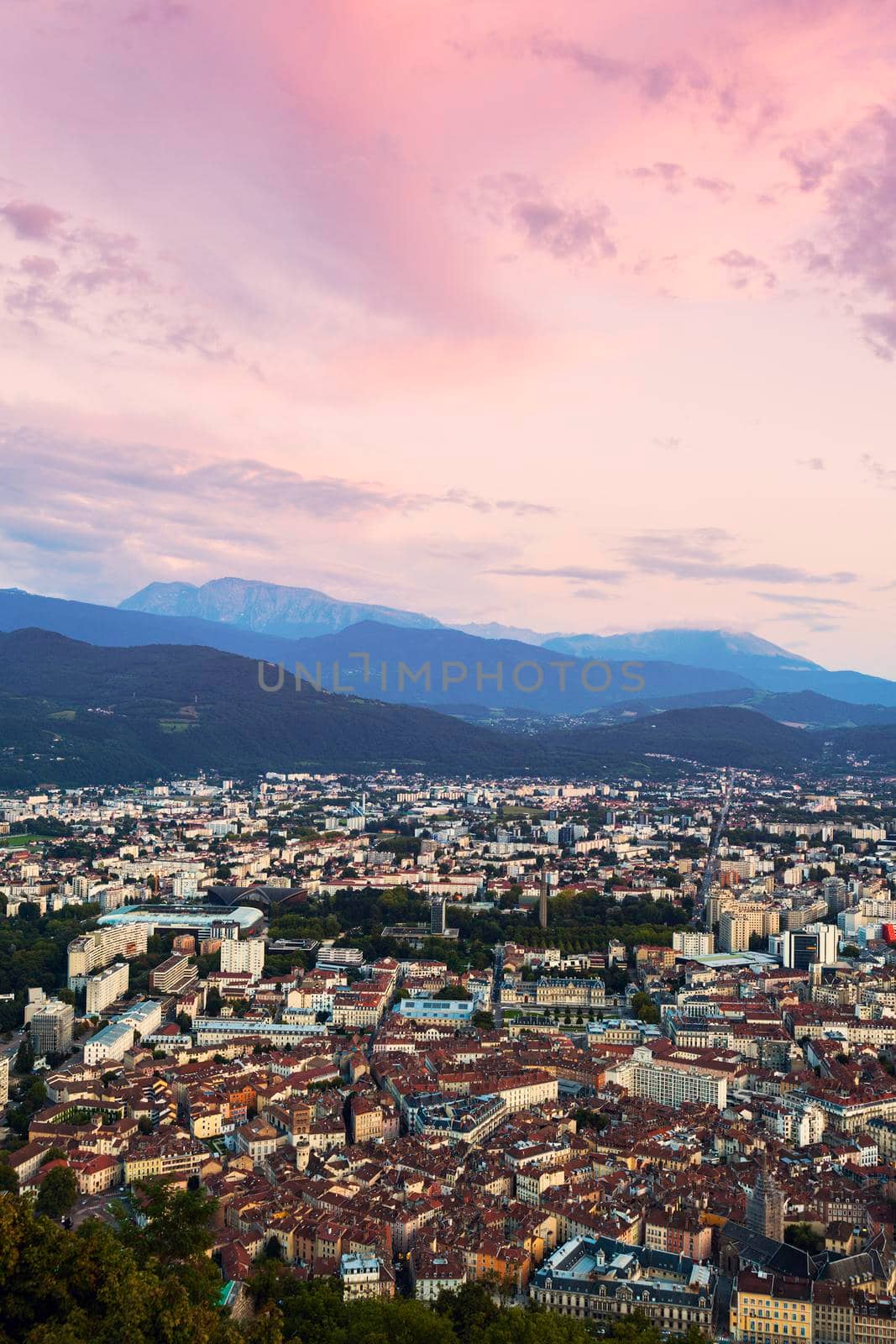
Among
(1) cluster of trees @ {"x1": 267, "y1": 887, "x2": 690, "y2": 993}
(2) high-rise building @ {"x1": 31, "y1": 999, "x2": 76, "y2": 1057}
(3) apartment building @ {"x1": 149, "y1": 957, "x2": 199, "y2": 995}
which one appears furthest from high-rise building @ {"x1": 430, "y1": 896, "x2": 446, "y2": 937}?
Answer: (2) high-rise building @ {"x1": 31, "y1": 999, "x2": 76, "y2": 1057}

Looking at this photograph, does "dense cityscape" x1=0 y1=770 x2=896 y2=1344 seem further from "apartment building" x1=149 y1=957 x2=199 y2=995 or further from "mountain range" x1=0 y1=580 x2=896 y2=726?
"mountain range" x1=0 y1=580 x2=896 y2=726

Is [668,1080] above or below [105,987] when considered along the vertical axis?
above

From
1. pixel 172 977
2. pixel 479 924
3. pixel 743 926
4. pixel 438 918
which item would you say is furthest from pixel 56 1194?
pixel 743 926

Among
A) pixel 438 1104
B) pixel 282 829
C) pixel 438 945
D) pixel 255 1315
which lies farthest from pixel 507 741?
pixel 255 1315

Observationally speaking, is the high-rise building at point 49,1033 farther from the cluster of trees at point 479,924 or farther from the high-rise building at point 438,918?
the high-rise building at point 438,918

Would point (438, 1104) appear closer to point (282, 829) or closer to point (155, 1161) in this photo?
point (155, 1161)

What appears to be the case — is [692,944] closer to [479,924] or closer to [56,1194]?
[479,924]
